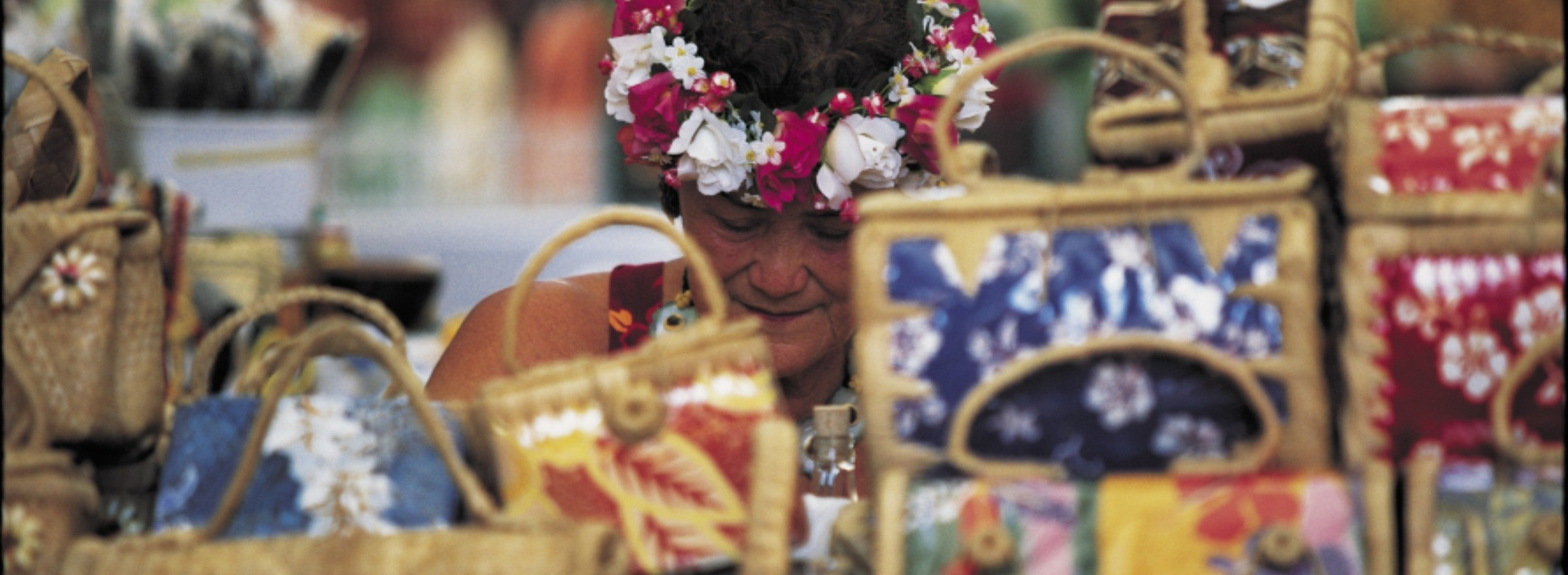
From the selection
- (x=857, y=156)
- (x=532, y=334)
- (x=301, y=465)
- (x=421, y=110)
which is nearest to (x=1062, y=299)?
(x=301, y=465)

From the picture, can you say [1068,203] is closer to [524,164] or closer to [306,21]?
[306,21]

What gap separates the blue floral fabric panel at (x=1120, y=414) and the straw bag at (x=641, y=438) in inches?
7.5

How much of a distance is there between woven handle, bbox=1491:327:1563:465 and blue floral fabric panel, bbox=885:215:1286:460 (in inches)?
6.0

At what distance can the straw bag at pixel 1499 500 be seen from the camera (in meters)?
1.02

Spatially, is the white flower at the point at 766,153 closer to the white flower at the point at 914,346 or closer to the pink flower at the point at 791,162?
the pink flower at the point at 791,162

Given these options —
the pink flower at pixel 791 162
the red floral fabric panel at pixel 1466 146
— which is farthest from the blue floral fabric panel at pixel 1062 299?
the pink flower at pixel 791 162

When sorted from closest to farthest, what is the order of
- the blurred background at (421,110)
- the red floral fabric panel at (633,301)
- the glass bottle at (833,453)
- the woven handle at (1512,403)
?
the woven handle at (1512,403), the glass bottle at (833,453), the red floral fabric panel at (633,301), the blurred background at (421,110)

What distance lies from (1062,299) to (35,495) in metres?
0.84

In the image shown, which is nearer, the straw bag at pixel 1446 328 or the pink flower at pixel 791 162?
the straw bag at pixel 1446 328

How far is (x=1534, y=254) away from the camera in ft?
3.37

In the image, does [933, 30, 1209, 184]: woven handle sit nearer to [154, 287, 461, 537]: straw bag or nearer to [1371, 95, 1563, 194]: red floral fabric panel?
[1371, 95, 1563, 194]: red floral fabric panel

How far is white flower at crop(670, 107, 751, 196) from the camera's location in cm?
180

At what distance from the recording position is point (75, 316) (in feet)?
3.78

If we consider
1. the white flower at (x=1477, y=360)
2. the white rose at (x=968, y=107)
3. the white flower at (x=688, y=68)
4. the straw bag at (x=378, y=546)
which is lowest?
the straw bag at (x=378, y=546)
